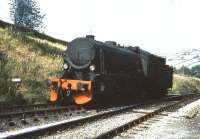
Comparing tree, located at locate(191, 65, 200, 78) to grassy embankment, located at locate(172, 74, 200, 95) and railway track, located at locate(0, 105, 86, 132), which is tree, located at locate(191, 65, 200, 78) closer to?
grassy embankment, located at locate(172, 74, 200, 95)

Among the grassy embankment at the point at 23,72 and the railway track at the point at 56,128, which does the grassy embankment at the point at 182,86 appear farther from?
the railway track at the point at 56,128

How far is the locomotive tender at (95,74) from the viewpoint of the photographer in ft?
54.0

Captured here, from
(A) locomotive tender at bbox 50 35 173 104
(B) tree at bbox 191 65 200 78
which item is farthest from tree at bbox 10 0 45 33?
(B) tree at bbox 191 65 200 78

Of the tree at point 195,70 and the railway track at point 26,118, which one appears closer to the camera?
the railway track at point 26,118

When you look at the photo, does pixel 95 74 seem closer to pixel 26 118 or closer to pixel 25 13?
pixel 26 118

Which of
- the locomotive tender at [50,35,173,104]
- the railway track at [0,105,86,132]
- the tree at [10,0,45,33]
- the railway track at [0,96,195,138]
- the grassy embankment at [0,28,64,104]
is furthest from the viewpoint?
the tree at [10,0,45,33]

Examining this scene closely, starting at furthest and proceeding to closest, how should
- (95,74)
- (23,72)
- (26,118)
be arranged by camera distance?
(23,72) → (95,74) → (26,118)

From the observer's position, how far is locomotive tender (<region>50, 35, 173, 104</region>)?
16469 millimetres

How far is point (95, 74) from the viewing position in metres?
16.7

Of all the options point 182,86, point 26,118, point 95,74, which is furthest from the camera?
point 182,86

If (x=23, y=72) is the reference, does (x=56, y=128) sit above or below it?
below

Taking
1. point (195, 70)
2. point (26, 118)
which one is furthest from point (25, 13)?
point (195, 70)

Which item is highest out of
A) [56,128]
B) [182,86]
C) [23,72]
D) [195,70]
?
[195,70]

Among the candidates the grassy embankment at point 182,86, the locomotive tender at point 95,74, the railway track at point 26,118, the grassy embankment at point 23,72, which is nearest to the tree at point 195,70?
the grassy embankment at point 182,86
